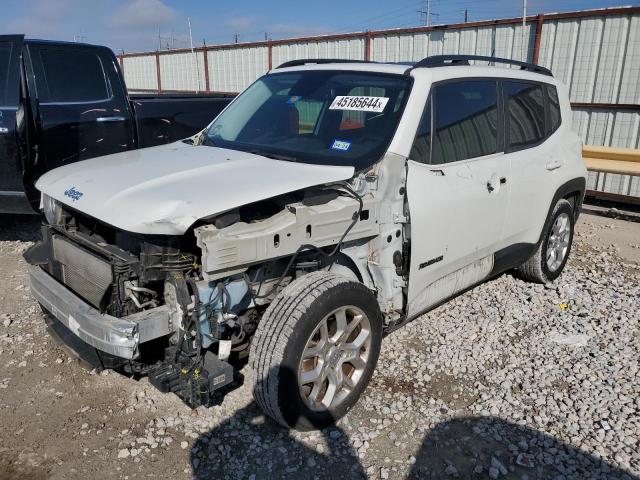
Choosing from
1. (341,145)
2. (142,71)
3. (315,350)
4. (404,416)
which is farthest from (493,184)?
(142,71)

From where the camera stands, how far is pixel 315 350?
309 cm

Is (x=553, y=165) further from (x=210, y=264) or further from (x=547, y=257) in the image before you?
(x=210, y=264)

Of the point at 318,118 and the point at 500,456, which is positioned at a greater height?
the point at 318,118

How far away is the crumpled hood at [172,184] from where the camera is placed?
262cm

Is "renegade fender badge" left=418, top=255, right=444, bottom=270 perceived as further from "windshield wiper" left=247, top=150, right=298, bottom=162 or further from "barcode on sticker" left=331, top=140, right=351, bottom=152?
"windshield wiper" left=247, top=150, right=298, bottom=162

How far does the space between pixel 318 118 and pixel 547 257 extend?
2823mm

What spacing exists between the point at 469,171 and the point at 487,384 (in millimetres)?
1472

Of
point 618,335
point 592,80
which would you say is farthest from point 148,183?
point 592,80

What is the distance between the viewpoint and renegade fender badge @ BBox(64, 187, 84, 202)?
9.90 feet

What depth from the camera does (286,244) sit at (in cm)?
288

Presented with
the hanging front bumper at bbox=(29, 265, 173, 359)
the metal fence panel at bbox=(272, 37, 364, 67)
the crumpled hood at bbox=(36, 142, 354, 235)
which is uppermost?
the metal fence panel at bbox=(272, 37, 364, 67)

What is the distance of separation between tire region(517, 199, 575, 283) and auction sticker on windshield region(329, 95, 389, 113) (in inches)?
89.7

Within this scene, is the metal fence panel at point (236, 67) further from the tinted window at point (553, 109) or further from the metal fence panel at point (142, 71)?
the tinted window at point (553, 109)

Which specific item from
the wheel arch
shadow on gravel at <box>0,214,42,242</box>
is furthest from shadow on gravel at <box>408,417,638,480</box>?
shadow on gravel at <box>0,214,42,242</box>
